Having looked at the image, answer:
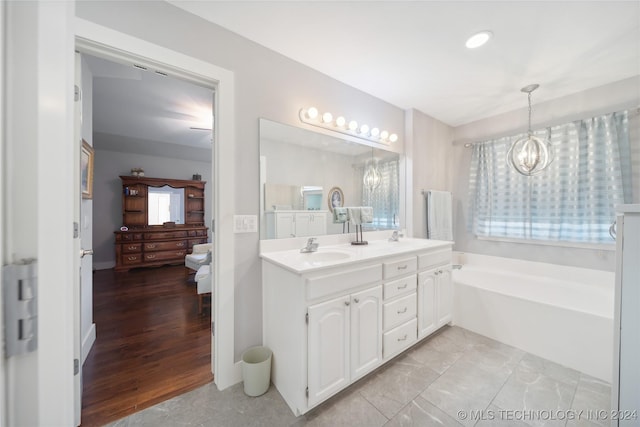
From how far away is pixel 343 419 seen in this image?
4.59 ft

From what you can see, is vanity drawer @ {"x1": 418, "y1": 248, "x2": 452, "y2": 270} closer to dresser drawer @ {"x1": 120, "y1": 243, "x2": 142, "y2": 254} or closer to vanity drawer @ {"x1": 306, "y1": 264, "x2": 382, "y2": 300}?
vanity drawer @ {"x1": 306, "y1": 264, "x2": 382, "y2": 300}

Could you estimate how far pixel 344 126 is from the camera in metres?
2.35

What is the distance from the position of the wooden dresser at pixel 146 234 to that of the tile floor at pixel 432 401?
156 inches

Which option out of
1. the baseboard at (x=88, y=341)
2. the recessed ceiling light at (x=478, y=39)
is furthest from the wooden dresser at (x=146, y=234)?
the recessed ceiling light at (x=478, y=39)

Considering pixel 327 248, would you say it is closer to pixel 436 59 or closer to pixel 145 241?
pixel 436 59

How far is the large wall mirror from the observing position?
1.90m

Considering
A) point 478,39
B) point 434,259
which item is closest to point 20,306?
point 434,259

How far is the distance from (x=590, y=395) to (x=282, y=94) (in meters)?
2.96

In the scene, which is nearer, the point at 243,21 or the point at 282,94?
the point at 243,21

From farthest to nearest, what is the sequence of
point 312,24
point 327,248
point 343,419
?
1. point 327,248
2. point 312,24
3. point 343,419

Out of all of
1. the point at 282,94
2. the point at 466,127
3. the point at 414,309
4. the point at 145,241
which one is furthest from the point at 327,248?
the point at 145,241

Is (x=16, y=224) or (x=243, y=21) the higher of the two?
(x=243, y=21)

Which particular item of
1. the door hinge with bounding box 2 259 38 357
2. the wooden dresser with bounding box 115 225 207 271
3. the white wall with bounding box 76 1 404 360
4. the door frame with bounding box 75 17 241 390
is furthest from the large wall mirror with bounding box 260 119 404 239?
the wooden dresser with bounding box 115 225 207 271

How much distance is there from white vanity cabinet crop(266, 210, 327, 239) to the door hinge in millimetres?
1561
